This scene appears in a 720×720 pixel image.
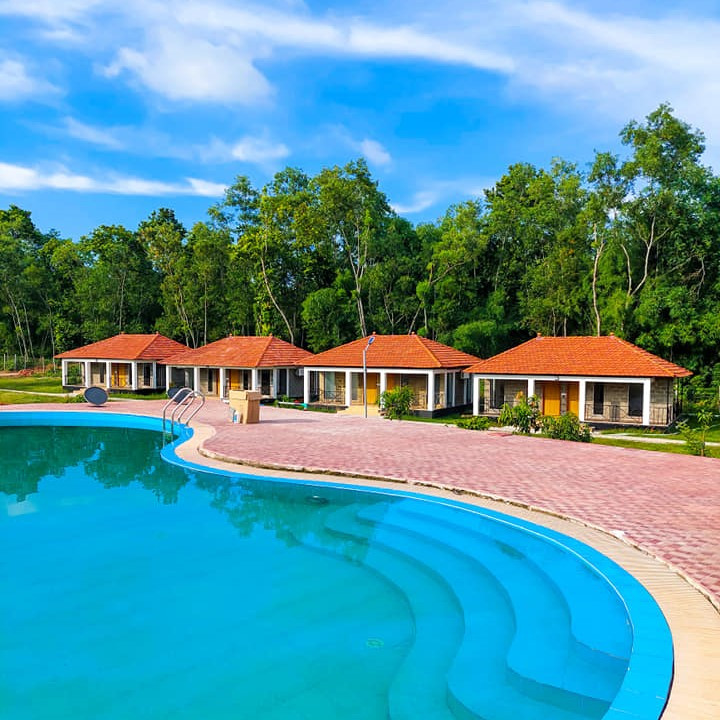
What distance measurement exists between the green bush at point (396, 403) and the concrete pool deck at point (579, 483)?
8.42 ft

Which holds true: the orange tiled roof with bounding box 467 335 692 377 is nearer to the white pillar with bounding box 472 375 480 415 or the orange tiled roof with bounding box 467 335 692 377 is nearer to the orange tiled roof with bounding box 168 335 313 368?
the white pillar with bounding box 472 375 480 415

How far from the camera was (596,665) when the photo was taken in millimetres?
5613

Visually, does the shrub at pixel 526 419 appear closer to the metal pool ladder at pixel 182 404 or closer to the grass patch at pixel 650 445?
the grass patch at pixel 650 445

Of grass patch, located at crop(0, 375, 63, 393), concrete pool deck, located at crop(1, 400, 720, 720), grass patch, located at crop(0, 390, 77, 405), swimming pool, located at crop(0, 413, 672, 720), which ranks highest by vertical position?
grass patch, located at crop(0, 375, 63, 393)

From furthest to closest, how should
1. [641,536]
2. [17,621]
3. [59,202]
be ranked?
[59,202], [641,536], [17,621]

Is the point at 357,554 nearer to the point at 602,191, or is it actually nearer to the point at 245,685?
the point at 245,685

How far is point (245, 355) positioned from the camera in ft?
112

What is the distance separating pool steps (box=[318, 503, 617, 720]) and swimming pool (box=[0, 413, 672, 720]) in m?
0.02

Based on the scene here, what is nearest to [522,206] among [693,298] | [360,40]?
[693,298]

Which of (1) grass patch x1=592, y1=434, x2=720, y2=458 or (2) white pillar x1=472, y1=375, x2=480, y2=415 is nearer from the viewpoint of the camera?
(1) grass patch x1=592, y1=434, x2=720, y2=458

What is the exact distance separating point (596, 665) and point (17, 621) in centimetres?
662

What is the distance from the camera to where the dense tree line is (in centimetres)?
3133

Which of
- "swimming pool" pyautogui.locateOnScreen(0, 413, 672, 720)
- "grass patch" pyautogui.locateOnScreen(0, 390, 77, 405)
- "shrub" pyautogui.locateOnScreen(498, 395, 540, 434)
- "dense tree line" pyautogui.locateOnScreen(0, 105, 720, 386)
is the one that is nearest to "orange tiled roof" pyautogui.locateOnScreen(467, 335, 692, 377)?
"shrub" pyautogui.locateOnScreen(498, 395, 540, 434)

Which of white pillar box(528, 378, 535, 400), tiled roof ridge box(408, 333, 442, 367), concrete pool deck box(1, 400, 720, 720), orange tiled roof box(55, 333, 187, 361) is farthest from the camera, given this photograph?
orange tiled roof box(55, 333, 187, 361)
